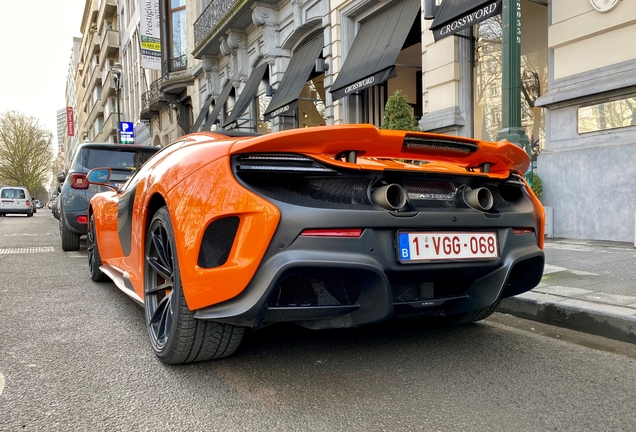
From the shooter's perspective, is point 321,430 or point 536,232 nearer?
point 321,430

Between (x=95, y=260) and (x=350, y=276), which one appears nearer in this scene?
(x=350, y=276)

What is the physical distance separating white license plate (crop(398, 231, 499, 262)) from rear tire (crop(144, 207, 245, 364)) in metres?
0.89

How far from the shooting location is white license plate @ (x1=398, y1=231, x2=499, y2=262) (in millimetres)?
2145

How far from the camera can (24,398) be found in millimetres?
2104

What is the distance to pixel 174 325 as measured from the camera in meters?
2.28

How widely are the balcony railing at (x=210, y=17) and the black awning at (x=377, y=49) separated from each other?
6.76 m

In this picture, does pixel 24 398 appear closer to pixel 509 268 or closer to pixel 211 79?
pixel 509 268

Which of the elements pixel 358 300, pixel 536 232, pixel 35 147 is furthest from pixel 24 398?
pixel 35 147

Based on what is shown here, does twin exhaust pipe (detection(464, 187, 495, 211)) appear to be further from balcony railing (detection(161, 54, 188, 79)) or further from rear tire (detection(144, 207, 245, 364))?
balcony railing (detection(161, 54, 188, 79))

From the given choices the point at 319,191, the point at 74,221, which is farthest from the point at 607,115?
the point at 74,221

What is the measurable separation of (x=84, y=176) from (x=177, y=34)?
20.5 m

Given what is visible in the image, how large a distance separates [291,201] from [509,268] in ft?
3.72

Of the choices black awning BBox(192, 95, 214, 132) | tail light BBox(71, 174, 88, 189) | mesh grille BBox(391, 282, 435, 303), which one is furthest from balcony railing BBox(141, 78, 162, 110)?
mesh grille BBox(391, 282, 435, 303)

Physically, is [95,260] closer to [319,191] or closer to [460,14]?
[319,191]
